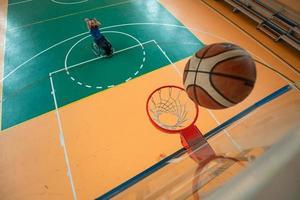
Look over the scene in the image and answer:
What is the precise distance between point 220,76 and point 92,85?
105 inches

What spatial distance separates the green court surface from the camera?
146 inches

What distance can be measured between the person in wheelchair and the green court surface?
0.64ft

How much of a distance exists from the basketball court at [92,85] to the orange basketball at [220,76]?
0.33 meters

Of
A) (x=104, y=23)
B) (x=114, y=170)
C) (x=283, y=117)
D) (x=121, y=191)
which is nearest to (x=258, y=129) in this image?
(x=283, y=117)

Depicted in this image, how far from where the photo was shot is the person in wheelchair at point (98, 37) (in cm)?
390

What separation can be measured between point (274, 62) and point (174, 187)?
4.01 m

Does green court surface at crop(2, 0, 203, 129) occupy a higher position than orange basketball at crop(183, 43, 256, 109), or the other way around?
green court surface at crop(2, 0, 203, 129)

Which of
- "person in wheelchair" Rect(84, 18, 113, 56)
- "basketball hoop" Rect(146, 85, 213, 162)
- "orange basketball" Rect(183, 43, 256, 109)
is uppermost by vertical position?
"person in wheelchair" Rect(84, 18, 113, 56)

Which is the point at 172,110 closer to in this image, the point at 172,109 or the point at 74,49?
the point at 172,109

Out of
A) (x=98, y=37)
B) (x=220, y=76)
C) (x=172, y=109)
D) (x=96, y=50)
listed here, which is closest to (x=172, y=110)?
(x=172, y=109)

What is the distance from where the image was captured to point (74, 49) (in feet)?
14.6

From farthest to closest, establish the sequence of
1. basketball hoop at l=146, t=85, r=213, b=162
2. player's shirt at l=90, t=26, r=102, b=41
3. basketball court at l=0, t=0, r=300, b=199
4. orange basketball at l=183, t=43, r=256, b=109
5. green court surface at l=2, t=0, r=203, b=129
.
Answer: player's shirt at l=90, t=26, r=102, b=41
green court surface at l=2, t=0, r=203, b=129
basketball hoop at l=146, t=85, r=213, b=162
basketball court at l=0, t=0, r=300, b=199
orange basketball at l=183, t=43, r=256, b=109

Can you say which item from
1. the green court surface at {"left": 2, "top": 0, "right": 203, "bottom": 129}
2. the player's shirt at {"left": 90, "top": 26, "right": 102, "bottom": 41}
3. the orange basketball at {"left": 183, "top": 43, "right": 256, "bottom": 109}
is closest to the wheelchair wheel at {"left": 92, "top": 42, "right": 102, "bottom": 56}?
the green court surface at {"left": 2, "top": 0, "right": 203, "bottom": 129}

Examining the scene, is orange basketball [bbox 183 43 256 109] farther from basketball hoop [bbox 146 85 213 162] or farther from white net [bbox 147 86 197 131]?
white net [bbox 147 86 197 131]
